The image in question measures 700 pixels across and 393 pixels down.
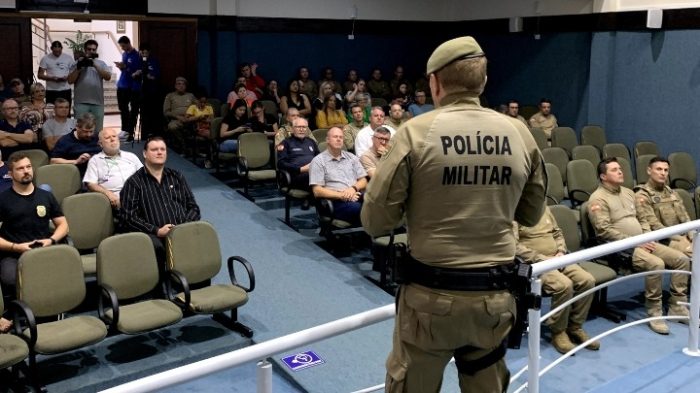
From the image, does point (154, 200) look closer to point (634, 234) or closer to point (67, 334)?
point (67, 334)

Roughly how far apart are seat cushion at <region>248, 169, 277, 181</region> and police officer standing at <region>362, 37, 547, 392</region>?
18.7 feet

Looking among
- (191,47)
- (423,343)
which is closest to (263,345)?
(423,343)

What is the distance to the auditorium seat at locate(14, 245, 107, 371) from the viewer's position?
4.04 m

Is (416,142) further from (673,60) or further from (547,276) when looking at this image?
(673,60)

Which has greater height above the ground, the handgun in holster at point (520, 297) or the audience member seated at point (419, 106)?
the audience member seated at point (419, 106)

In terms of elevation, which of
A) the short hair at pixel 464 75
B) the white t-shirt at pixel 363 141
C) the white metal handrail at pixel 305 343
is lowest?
the white metal handrail at pixel 305 343

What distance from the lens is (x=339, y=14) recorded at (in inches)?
493

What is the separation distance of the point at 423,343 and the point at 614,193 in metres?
4.29

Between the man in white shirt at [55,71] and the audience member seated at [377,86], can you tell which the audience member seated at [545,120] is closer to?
the audience member seated at [377,86]

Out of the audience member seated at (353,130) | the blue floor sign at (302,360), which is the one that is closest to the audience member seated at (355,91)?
the audience member seated at (353,130)

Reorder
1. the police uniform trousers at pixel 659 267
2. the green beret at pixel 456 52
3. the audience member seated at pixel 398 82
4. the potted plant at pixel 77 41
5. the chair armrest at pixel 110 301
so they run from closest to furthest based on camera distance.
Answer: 1. the green beret at pixel 456 52
2. the chair armrest at pixel 110 301
3. the police uniform trousers at pixel 659 267
4. the audience member seated at pixel 398 82
5. the potted plant at pixel 77 41

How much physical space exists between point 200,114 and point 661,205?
18.9 ft

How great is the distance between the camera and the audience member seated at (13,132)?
278 inches

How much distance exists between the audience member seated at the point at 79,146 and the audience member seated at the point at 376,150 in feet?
7.96
